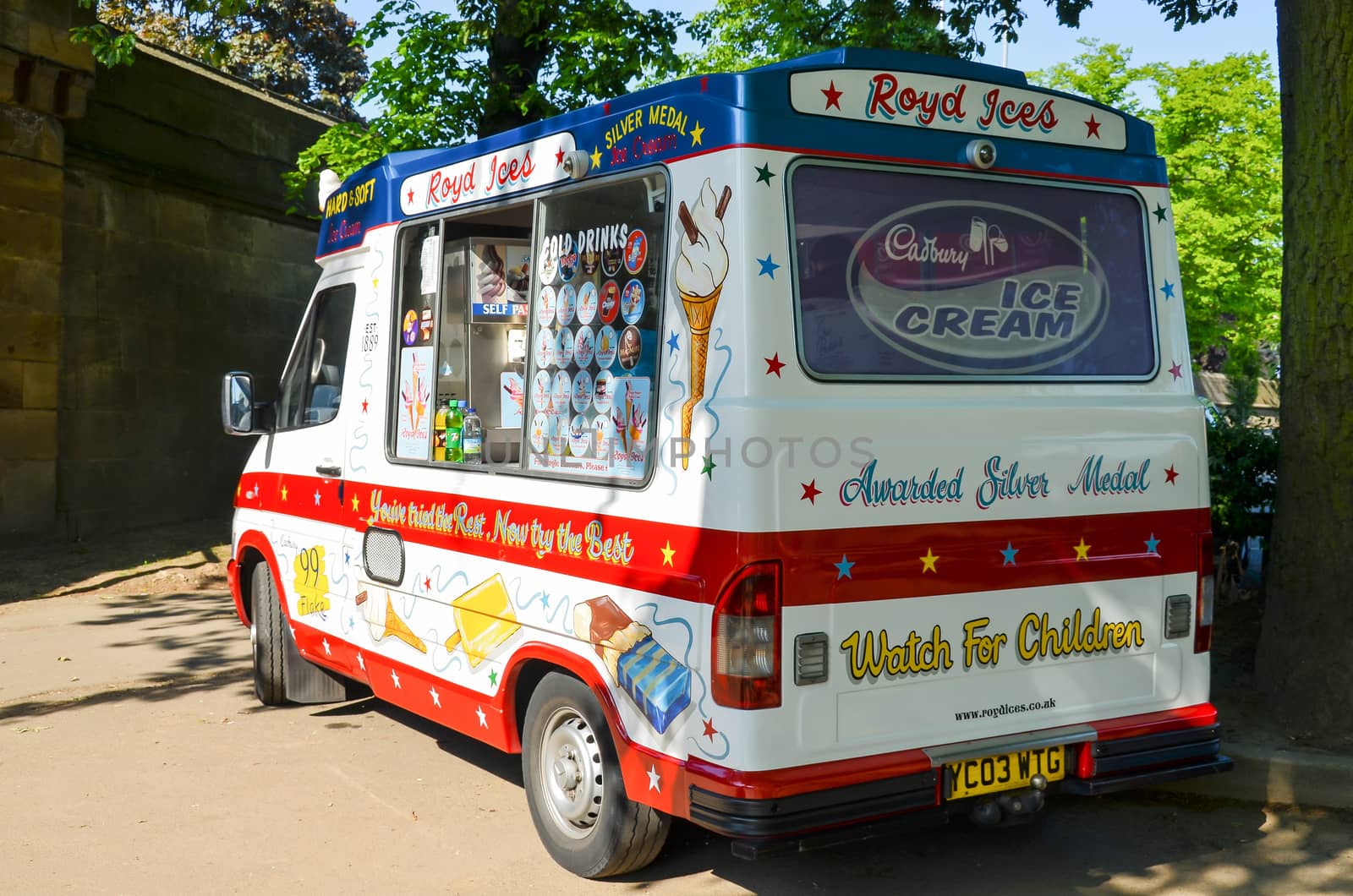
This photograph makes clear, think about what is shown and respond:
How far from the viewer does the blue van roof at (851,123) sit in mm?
3947

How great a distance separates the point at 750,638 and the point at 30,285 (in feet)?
33.9

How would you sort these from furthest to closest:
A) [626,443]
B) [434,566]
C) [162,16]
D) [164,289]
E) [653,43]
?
[162,16] < [164,289] < [653,43] < [434,566] < [626,443]

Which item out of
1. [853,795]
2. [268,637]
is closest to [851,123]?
[853,795]

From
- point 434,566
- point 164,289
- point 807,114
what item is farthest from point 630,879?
point 164,289

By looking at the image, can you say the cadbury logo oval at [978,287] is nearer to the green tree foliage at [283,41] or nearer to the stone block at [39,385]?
the stone block at [39,385]

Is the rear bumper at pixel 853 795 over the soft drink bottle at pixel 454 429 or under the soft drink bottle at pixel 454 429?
under

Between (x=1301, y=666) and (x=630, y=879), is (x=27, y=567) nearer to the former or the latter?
(x=630, y=879)

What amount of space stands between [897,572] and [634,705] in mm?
942

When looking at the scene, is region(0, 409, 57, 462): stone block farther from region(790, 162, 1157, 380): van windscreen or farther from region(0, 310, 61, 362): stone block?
region(790, 162, 1157, 380): van windscreen

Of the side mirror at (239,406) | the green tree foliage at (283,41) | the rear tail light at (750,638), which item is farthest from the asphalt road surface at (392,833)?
the green tree foliage at (283,41)

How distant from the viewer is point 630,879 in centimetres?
456

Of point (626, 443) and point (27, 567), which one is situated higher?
point (626, 443)

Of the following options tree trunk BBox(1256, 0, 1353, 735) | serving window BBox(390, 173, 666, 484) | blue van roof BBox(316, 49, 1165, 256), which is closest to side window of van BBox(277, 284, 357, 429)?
serving window BBox(390, 173, 666, 484)

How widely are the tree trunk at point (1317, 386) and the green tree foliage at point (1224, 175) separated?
64.3ft
